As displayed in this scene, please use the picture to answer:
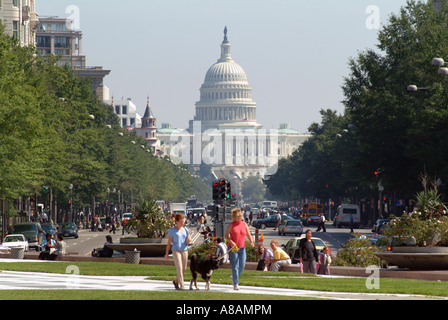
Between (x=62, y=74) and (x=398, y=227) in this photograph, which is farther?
(x=62, y=74)

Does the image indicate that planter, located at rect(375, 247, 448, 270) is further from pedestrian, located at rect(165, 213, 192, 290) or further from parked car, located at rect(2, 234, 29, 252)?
parked car, located at rect(2, 234, 29, 252)

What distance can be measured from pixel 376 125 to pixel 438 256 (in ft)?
147

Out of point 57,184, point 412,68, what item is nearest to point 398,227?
point 412,68

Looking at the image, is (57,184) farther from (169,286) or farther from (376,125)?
(169,286)

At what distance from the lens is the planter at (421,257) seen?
94.2 ft

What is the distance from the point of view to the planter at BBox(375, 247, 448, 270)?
94.2 ft

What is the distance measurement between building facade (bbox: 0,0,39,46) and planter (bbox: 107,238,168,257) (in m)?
54.7

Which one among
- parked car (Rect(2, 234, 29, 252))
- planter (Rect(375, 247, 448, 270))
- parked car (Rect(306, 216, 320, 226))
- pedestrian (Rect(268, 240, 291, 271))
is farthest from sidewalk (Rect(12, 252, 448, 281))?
parked car (Rect(306, 216, 320, 226))

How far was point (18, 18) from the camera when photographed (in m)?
97.9

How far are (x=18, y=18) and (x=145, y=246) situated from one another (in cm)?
6292

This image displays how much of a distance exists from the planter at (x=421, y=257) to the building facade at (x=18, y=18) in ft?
220

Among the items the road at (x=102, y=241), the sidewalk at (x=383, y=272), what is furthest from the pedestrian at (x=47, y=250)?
the road at (x=102, y=241)
